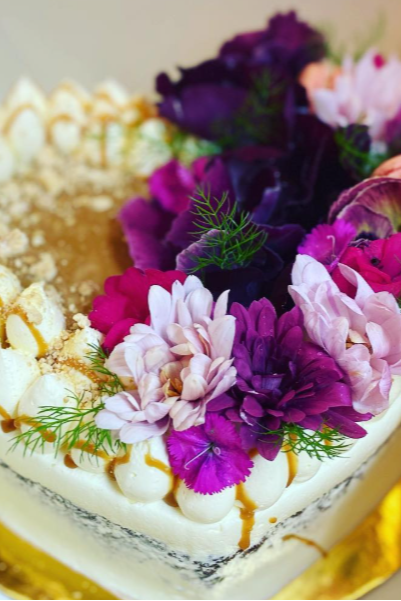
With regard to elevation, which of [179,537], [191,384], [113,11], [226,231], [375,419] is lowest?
[179,537]

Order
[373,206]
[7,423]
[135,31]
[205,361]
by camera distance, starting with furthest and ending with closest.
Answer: [135,31] → [373,206] → [7,423] → [205,361]

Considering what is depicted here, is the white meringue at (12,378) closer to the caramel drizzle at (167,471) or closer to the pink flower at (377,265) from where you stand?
the caramel drizzle at (167,471)

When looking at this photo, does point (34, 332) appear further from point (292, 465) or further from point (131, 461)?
point (292, 465)

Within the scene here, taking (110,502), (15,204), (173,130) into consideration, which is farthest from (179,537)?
(173,130)

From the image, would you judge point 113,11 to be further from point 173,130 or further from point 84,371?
point 84,371

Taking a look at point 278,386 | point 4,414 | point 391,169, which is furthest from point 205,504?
point 391,169
